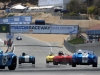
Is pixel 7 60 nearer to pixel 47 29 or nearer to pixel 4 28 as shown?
pixel 4 28

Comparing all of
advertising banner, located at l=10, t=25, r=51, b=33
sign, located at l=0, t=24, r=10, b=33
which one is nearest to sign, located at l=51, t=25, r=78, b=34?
advertising banner, located at l=10, t=25, r=51, b=33

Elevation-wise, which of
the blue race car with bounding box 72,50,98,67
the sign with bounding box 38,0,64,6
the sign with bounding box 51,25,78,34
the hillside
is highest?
the sign with bounding box 38,0,64,6

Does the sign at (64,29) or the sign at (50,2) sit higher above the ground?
the sign at (50,2)

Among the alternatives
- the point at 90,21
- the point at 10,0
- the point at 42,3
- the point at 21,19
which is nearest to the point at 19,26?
the point at 21,19

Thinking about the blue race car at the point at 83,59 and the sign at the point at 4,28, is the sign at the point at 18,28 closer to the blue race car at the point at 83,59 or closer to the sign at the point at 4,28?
the sign at the point at 4,28

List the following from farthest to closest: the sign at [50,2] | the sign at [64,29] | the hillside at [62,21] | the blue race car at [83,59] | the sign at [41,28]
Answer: the sign at [50,2], the hillside at [62,21], the sign at [64,29], the sign at [41,28], the blue race car at [83,59]

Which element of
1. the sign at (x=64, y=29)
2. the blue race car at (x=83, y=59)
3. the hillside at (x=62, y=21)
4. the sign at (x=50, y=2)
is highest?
the sign at (x=50, y=2)

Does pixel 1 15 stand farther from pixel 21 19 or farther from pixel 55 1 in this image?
pixel 21 19

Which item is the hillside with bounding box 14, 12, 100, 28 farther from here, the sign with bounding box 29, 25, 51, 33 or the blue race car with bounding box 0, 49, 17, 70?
the blue race car with bounding box 0, 49, 17, 70

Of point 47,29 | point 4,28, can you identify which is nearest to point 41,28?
point 47,29

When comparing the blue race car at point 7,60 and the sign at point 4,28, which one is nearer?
the blue race car at point 7,60

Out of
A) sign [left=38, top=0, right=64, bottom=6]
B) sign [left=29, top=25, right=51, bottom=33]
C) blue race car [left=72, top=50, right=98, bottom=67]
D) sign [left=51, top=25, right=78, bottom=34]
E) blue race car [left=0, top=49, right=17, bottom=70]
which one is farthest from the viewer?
sign [left=38, top=0, right=64, bottom=6]

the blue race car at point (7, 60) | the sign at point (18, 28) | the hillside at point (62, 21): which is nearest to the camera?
the blue race car at point (7, 60)

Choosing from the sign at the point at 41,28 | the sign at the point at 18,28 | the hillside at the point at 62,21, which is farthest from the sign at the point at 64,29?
the hillside at the point at 62,21
